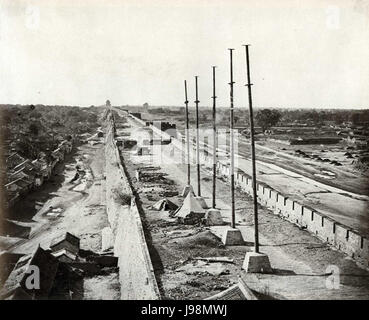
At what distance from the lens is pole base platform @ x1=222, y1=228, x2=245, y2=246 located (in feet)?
59.1

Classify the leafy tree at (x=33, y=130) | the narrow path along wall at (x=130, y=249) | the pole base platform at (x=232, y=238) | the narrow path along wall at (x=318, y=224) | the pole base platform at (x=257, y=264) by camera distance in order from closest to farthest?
the narrow path along wall at (x=130, y=249), the pole base platform at (x=257, y=264), the narrow path along wall at (x=318, y=224), the pole base platform at (x=232, y=238), the leafy tree at (x=33, y=130)

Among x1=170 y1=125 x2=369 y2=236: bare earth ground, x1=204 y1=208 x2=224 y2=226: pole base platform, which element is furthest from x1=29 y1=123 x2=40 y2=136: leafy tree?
x1=204 y1=208 x2=224 y2=226: pole base platform

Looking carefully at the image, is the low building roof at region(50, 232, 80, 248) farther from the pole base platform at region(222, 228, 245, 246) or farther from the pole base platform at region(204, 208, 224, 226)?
the pole base platform at region(222, 228, 245, 246)

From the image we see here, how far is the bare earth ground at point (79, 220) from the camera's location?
1900cm

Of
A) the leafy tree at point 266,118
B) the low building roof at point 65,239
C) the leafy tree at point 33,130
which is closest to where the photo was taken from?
the low building roof at point 65,239

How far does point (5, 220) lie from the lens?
30.4 m

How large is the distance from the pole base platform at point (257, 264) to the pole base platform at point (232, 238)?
282 cm

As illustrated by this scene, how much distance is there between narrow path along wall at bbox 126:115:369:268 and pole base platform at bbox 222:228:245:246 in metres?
3.30

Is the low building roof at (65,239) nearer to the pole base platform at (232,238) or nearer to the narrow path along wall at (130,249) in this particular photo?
the narrow path along wall at (130,249)

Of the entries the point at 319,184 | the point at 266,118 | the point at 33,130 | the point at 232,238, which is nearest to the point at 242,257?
the point at 232,238

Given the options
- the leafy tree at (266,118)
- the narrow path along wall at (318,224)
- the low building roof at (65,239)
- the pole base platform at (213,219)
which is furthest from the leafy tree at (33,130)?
the pole base platform at (213,219)
